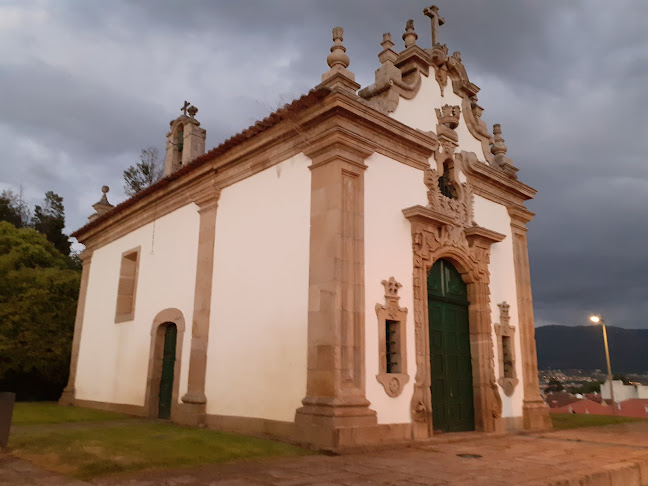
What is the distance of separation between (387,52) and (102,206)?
37.0ft

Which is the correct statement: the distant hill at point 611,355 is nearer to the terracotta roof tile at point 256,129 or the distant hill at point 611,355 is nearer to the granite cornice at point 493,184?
the granite cornice at point 493,184

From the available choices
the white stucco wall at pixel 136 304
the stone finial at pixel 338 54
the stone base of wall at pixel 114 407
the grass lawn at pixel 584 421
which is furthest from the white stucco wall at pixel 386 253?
the stone base of wall at pixel 114 407

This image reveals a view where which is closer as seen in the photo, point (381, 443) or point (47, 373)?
point (381, 443)

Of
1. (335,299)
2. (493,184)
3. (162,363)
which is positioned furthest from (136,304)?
(493,184)

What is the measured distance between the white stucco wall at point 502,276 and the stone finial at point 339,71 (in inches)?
166

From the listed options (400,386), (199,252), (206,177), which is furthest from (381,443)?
(206,177)

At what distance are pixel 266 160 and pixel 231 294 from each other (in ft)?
8.45

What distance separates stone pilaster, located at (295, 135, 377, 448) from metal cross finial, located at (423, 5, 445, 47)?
472 cm

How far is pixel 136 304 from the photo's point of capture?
1288 cm

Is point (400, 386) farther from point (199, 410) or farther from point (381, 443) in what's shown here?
point (199, 410)

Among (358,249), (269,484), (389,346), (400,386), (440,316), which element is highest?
(358,249)

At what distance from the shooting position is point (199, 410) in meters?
9.52

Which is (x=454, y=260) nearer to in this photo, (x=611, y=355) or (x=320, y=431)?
(x=320, y=431)

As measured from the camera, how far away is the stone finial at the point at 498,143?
40.7 ft
